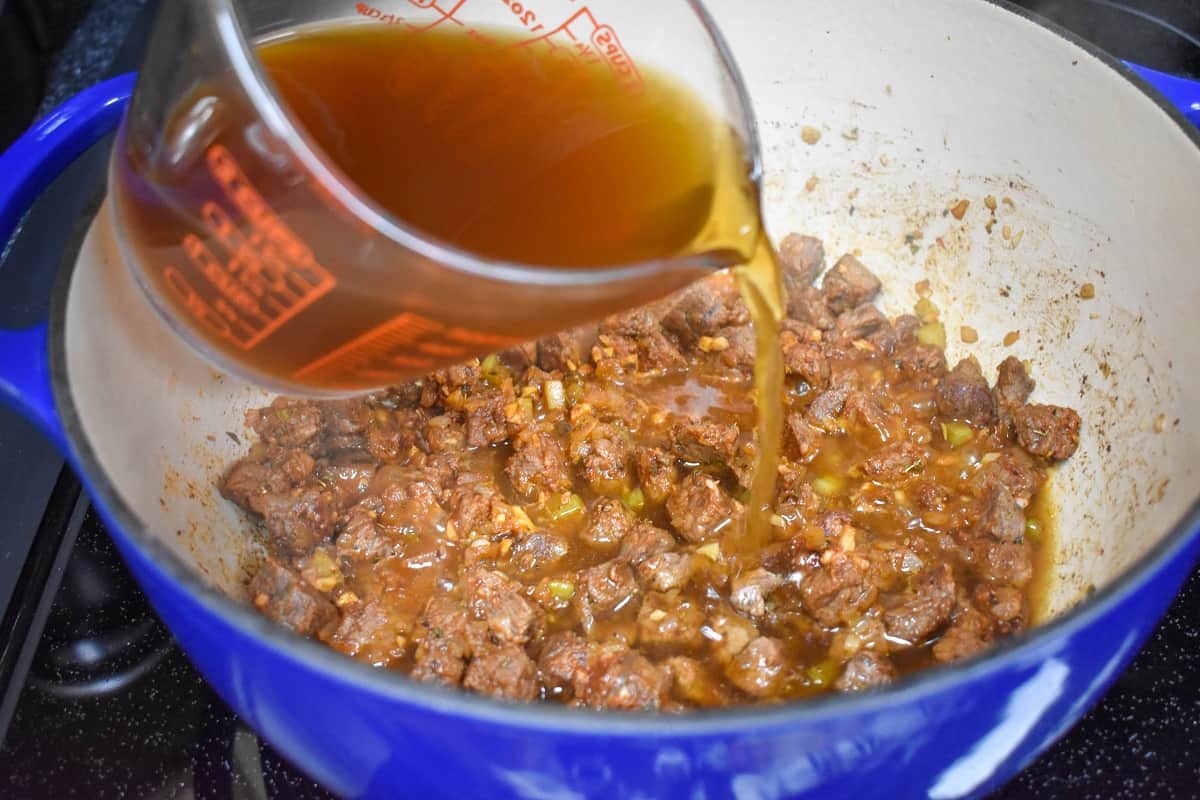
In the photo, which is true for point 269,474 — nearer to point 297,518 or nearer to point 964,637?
point 297,518

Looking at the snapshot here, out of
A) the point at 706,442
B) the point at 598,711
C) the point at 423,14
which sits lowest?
the point at 706,442

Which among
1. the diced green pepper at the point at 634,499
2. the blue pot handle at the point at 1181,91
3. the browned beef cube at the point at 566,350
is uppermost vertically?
the blue pot handle at the point at 1181,91

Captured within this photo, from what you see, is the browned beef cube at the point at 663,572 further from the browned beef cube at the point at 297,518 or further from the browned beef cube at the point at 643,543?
the browned beef cube at the point at 297,518

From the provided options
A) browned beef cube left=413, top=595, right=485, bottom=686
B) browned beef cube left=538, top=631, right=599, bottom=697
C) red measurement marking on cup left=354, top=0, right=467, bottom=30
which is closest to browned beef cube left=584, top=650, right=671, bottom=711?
browned beef cube left=538, top=631, right=599, bottom=697

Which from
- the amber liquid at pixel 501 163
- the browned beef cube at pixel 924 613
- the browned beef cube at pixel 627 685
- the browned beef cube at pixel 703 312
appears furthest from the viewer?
the browned beef cube at pixel 703 312

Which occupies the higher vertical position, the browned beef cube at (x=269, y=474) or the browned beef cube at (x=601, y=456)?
the browned beef cube at (x=269, y=474)

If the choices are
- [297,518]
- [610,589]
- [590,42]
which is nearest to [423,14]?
[590,42]

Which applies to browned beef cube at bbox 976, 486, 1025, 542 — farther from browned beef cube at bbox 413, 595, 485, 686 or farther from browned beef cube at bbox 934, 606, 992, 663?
browned beef cube at bbox 413, 595, 485, 686

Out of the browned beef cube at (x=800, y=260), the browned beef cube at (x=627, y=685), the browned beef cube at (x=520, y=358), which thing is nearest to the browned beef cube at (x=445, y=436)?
the browned beef cube at (x=520, y=358)
